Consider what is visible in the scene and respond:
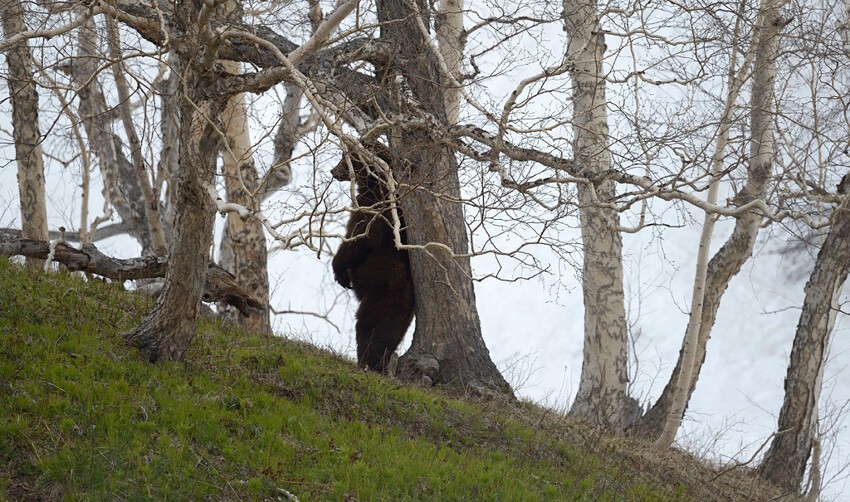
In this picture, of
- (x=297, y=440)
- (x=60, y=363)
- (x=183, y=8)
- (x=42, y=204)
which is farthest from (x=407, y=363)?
(x=42, y=204)

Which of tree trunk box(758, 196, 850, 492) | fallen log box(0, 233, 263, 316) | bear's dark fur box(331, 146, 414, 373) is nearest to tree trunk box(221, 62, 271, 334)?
bear's dark fur box(331, 146, 414, 373)

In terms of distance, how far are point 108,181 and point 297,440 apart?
983 centimetres

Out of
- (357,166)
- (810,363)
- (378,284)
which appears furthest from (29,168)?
(810,363)

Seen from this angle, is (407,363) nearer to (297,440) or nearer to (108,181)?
(297,440)

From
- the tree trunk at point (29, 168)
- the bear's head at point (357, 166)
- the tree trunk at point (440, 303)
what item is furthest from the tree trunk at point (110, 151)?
the tree trunk at point (440, 303)

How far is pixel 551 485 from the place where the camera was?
21.7ft

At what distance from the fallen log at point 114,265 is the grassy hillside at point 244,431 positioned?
7.5 inches

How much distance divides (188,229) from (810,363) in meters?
7.11

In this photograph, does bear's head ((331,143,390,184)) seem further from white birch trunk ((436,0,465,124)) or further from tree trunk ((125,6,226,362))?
tree trunk ((125,6,226,362))

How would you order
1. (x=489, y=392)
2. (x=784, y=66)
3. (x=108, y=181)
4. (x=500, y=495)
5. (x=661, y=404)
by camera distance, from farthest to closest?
(x=108, y=181) → (x=784, y=66) → (x=661, y=404) → (x=489, y=392) → (x=500, y=495)

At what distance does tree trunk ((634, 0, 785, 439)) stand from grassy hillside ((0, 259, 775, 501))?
68.7 inches

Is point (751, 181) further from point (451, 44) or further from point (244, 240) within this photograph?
point (244, 240)

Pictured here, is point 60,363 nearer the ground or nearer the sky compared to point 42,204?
nearer the ground

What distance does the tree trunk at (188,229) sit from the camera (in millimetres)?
6730
